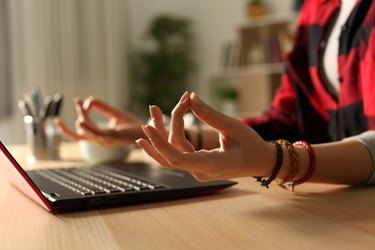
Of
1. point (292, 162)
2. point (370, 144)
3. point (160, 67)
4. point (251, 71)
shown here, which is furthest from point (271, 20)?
point (292, 162)

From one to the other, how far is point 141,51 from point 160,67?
0.25 m

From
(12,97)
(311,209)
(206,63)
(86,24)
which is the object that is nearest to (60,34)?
(86,24)

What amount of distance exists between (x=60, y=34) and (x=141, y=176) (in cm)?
314

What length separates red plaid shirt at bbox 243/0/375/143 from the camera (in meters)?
0.91

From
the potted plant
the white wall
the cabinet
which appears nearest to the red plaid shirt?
the cabinet

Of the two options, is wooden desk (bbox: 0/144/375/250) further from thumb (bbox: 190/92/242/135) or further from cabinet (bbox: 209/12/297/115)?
cabinet (bbox: 209/12/297/115)

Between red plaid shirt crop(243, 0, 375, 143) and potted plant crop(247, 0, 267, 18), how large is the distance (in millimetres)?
2472

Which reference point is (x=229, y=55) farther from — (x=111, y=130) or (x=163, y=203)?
(x=163, y=203)

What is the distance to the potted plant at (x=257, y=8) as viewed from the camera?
3.67 metres

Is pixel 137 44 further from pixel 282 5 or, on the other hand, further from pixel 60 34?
pixel 282 5

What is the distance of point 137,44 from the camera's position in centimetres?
428

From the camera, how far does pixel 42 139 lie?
1258 millimetres

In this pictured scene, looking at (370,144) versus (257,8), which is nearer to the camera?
(370,144)

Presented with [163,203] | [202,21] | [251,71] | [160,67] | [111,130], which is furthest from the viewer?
[202,21]
